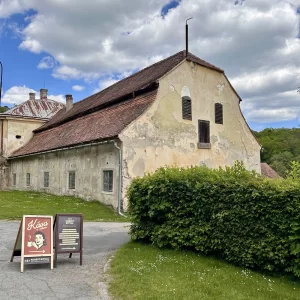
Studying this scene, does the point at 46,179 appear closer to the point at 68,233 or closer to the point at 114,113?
the point at 114,113

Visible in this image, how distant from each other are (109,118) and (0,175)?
1706 cm

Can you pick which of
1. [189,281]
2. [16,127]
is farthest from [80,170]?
[16,127]

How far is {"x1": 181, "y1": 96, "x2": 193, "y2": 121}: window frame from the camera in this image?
62.7 ft

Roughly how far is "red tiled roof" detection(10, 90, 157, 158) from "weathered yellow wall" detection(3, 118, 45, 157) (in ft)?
23.7

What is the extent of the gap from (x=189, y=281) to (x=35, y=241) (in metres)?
3.23

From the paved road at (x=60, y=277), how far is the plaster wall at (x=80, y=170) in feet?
25.2

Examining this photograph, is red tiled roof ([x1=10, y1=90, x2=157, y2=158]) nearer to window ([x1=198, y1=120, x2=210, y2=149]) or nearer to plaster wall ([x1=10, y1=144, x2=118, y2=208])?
plaster wall ([x1=10, y1=144, x2=118, y2=208])

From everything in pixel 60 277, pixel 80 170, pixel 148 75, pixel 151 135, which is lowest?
pixel 60 277

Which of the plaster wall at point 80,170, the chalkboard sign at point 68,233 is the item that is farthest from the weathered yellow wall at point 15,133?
the chalkboard sign at point 68,233

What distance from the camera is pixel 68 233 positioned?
7281 millimetres

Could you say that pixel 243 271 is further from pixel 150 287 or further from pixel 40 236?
pixel 40 236

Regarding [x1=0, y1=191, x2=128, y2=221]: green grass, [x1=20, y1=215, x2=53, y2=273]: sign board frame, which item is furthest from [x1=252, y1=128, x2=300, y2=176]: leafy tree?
[x1=20, y1=215, x2=53, y2=273]: sign board frame

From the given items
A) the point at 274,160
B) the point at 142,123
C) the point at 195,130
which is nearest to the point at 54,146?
the point at 142,123

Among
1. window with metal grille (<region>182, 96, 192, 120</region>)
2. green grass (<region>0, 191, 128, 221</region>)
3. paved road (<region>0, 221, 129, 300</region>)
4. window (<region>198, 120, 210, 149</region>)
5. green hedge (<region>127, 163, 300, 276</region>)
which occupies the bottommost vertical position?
paved road (<region>0, 221, 129, 300</region>)
